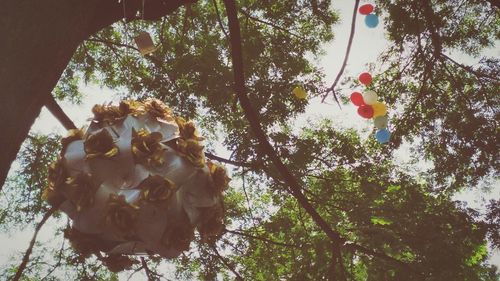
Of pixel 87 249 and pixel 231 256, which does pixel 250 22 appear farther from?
pixel 87 249

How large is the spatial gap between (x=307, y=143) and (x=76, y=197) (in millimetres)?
3574

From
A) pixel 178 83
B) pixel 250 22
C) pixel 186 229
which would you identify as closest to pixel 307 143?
pixel 178 83

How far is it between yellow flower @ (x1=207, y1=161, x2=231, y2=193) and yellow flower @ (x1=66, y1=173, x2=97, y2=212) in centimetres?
47

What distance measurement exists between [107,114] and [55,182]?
1.08 feet

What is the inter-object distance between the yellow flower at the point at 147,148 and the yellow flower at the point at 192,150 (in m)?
0.08

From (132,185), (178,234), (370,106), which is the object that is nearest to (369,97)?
(370,106)

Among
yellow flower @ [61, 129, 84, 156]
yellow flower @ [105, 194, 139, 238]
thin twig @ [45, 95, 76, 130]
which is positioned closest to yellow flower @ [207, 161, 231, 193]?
yellow flower @ [105, 194, 139, 238]

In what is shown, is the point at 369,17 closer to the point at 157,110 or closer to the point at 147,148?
the point at 157,110

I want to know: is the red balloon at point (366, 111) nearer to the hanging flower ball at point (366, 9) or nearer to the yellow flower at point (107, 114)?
the hanging flower ball at point (366, 9)

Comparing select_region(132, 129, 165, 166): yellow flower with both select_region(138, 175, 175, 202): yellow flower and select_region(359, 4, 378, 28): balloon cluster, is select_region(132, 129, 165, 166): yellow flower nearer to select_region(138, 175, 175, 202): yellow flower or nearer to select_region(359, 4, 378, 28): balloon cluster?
select_region(138, 175, 175, 202): yellow flower

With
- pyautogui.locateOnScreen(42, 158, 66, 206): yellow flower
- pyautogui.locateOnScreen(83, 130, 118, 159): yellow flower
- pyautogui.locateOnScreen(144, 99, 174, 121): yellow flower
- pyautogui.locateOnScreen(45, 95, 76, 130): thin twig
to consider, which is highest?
Result: pyautogui.locateOnScreen(45, 95, 76, 130): thin twig

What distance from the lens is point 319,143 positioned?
5.04 m

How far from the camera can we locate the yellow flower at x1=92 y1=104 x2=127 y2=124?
1453 mm

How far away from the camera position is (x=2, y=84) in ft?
3.43
